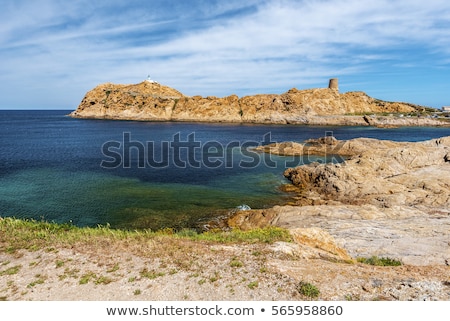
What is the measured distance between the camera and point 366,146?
64.7 meters

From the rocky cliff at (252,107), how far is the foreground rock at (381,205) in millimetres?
113782

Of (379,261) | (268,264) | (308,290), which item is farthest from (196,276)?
(379,261)

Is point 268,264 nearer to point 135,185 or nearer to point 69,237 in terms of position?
point 69,237

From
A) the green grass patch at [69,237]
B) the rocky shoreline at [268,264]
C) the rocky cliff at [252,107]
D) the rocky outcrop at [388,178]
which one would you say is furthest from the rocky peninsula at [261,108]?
the green grass patch at [69,237]

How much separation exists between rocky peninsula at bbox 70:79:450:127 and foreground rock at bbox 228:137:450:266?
11339 cm

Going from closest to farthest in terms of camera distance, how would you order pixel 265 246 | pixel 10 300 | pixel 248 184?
pixel 10 300, pixel 265 246, pixel 248 184

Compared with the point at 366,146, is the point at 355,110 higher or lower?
higher

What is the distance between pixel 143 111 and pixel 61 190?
14359cm

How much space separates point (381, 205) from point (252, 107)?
472ft

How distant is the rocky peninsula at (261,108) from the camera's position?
6225 inches

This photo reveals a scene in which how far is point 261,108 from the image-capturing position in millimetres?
167375

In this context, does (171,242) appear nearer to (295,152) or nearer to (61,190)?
(61,190)

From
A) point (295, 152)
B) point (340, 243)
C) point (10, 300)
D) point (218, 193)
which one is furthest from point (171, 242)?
point (295, 152)

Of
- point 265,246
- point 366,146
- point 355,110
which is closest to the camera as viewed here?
point 265,246
